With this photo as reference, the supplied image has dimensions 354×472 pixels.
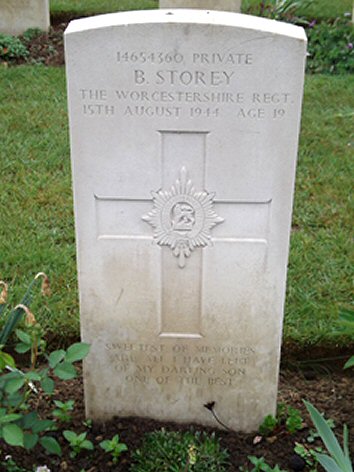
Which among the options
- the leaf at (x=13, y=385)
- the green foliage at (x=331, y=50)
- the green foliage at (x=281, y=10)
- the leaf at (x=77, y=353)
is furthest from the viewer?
the green foliage at (x=281, y=10)

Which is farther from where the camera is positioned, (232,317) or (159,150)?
(232,317)

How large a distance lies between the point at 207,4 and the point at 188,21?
543cm

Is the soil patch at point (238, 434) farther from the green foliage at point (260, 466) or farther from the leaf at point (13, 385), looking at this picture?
the leaf at point (13, 385)

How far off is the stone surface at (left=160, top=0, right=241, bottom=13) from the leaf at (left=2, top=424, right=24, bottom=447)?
234 inches

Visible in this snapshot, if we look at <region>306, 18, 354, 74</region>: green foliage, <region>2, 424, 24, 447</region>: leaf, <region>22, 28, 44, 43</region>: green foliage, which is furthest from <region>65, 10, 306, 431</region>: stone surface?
<region>22, 28, 44, 43</region>: green foliage

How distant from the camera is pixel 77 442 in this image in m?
2.44


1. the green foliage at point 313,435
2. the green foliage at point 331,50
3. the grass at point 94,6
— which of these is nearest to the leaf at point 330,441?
the green foliage at point 313,435

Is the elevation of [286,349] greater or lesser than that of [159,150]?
lesser

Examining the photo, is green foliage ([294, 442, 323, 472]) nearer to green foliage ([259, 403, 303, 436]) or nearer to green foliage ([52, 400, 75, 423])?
green foliage ([259, 403, 303, 436])

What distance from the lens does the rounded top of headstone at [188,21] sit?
2062 mm

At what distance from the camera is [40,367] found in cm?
300

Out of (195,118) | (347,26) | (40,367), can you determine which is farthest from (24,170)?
(347,26)

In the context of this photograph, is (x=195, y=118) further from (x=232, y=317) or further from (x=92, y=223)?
(x=232, y=317)

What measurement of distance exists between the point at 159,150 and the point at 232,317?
2.16 feet
